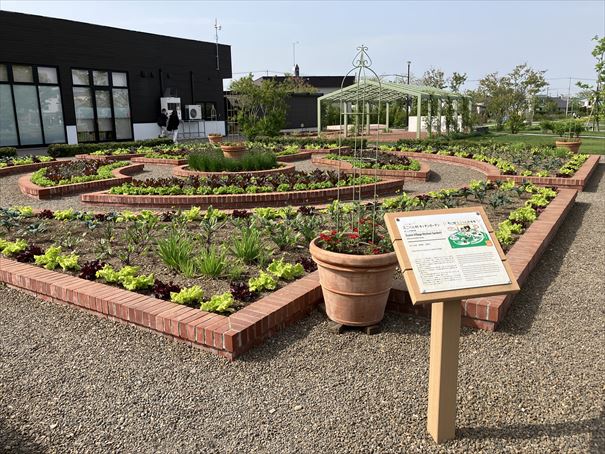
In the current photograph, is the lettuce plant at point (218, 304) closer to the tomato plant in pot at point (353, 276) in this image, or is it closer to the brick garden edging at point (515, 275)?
the tomato plant in pot at point (353, 276)

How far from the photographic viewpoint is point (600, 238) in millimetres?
6691

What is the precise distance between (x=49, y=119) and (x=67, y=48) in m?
3.45

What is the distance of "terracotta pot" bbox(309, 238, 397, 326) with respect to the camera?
143 inches

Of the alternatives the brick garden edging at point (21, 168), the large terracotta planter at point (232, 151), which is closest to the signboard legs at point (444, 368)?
the large terracotta planter at point (232, 151)

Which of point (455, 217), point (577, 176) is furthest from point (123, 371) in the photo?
point (577, 176)

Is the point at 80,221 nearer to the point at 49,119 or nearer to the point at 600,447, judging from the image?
the point at 600,447

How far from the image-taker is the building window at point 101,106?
2438 centimetres

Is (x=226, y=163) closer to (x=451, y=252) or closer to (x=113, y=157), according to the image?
(x=113, y=157)

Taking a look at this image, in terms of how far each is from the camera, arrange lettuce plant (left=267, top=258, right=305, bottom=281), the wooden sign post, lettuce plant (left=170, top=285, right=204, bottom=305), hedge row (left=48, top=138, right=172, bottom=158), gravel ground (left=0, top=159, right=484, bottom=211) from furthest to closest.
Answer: hedge row (left=48, top=138, right=172, bottom=158) < gravel ground (left=0, top=159, right=484, bottom=211) < lettuce plant (left=267, top=258, right=305, bottom=281) < lettuce plant (left=170, top=285, right=204, bottom=305) < the wooden sign post

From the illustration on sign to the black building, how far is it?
2319 cm

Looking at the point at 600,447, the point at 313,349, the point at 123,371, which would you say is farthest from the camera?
the point at 313,349

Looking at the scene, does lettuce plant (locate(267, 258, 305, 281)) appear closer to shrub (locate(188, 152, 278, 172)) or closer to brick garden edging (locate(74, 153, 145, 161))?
shrub (locate(188, 152, 278, 172))

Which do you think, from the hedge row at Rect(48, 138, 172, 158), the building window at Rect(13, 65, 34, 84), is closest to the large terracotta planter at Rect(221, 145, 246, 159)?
the hedge row at Rect(48, 138, 172, 158)

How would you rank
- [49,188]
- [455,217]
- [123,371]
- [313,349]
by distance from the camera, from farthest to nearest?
1. [49,188]
2. [313,349]
3. [123,371]
4. [455,217]
